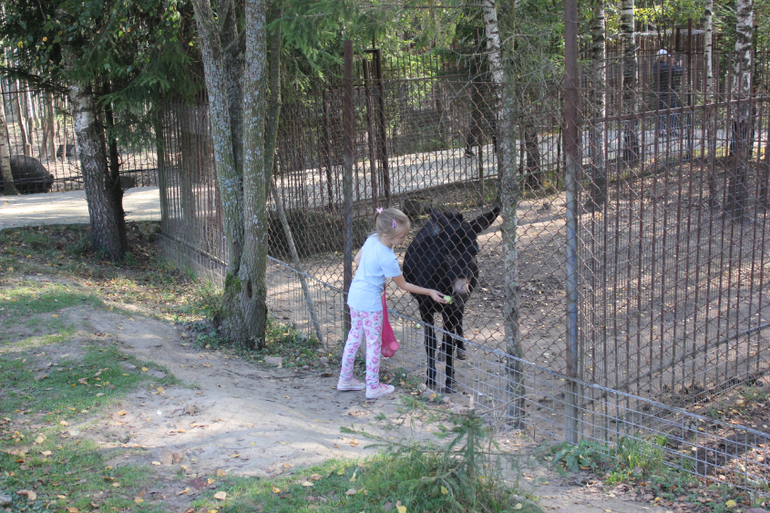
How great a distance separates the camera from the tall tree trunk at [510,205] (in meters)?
3.92

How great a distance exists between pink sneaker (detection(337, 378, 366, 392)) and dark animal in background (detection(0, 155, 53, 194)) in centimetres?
1491

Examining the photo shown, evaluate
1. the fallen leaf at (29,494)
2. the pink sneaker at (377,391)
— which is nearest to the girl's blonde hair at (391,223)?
the pink sneaker at (377,391)

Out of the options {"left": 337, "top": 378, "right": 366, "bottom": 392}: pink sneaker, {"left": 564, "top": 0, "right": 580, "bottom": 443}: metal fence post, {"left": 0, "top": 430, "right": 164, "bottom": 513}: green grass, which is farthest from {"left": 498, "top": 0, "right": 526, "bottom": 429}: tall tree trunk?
{"left": 0, "top": 430, "right": 164, "bottom": 513}: green grass

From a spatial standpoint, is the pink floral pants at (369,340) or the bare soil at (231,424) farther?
the pink floral pants at (369,340)

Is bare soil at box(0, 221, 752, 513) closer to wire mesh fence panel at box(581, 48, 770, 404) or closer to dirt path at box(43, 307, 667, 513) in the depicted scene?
dirt path at box(43, 307, 667, 513)

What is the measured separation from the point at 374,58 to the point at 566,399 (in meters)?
6.80

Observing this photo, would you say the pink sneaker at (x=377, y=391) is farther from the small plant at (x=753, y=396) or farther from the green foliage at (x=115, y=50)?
the green foliage at (x=115, y=50)

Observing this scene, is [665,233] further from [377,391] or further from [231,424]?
[231,424]

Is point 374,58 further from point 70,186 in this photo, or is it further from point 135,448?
point 70,186

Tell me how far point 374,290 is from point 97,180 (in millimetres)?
7017

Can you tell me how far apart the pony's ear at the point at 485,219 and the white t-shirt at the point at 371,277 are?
0.72 meters

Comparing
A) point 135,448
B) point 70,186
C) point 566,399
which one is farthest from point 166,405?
point 70,186

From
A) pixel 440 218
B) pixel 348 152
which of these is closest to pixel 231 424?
pixel 440 218

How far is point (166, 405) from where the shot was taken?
455 cm
